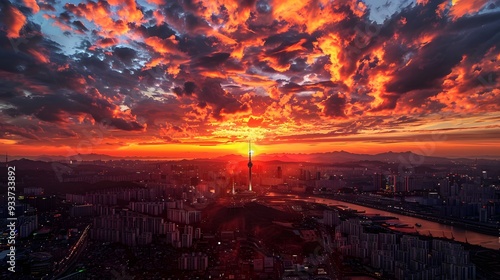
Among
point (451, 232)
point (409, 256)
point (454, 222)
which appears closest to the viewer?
point (409, 256)

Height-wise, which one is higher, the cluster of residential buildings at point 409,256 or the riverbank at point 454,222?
the cluster of residential buildings at point 409,256

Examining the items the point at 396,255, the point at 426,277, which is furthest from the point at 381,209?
the point at 426,277

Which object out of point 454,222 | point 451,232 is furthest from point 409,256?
point 454,222

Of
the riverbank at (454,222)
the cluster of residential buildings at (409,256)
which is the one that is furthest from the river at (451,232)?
the cluster of residential buildings at (409,256)

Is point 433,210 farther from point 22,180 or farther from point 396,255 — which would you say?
point 22,180

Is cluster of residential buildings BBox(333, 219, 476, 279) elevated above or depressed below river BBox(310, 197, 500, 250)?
above

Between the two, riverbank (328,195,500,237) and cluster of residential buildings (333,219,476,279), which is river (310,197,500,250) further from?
cluster of residential buildings (333,219,476,279)

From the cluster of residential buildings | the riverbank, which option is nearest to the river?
the riverbank

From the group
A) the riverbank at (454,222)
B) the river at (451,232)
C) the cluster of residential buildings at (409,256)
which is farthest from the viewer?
the riverbank at (454,222)

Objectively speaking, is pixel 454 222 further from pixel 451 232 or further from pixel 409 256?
pixel 409 256

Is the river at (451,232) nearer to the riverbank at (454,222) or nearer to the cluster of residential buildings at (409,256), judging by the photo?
the riverbank at (454,222)

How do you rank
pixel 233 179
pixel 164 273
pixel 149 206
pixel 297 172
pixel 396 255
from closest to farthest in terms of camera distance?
pixel 164 273
pixel 396 255
pixel 149 206
pixel 233 179
pixel 297 172
